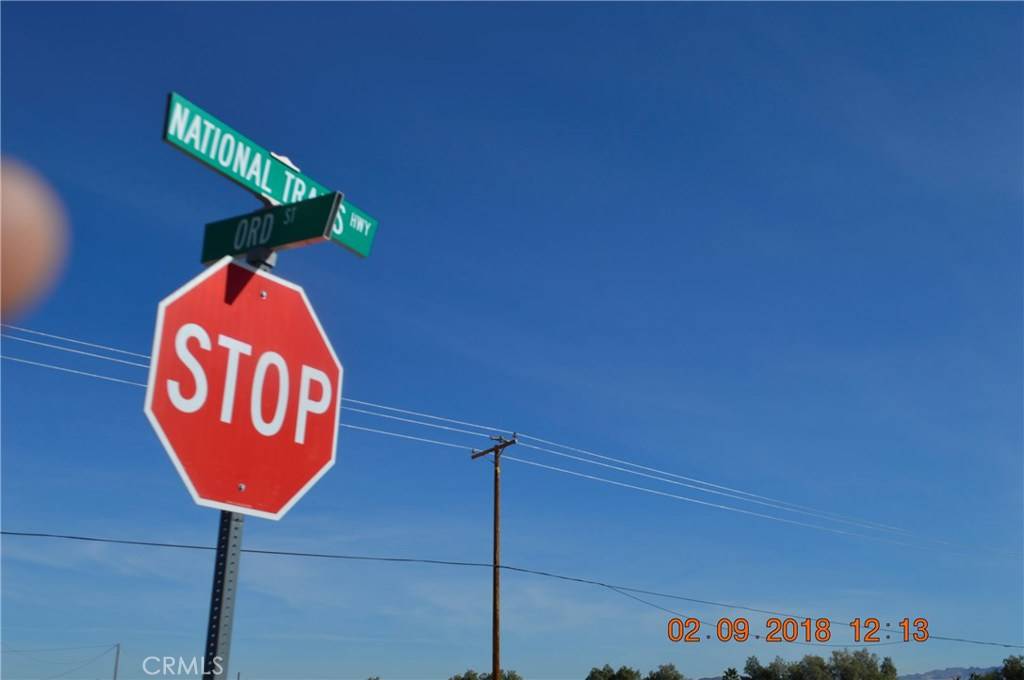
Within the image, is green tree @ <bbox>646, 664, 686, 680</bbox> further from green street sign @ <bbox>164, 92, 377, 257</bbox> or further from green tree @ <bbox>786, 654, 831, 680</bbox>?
green street sign @ <bbox>164, 92, 377, 257</bbox>

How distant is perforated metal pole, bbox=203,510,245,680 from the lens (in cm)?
341

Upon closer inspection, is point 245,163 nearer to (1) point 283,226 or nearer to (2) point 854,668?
(1) point 283,226

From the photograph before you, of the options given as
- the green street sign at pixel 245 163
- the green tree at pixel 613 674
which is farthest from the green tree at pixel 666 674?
the green street sign at pixel 245 163

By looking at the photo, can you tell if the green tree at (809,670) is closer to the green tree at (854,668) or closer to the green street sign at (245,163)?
the green tree at (854,668)

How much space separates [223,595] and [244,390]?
83 cm

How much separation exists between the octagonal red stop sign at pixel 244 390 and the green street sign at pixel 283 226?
0.67ft

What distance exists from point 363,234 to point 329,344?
0.86 m

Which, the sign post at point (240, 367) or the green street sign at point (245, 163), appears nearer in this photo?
the sign post at point (240, 367)

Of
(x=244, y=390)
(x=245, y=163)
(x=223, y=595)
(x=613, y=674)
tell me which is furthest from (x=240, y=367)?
(x=613, y=674)

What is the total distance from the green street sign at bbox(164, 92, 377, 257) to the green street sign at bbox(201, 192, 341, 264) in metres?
0.22

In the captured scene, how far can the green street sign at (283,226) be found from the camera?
392 centimetres

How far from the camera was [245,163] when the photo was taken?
13.6 ft

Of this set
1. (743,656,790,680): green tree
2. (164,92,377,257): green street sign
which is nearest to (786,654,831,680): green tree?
(743,656,790,680): green tree

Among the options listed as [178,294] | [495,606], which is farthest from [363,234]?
[495,606]
